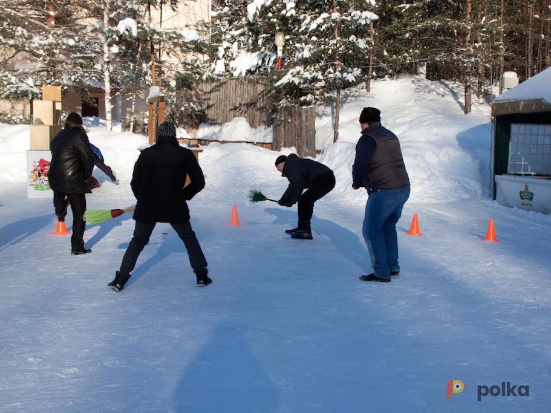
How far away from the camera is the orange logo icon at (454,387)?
11.1 feet

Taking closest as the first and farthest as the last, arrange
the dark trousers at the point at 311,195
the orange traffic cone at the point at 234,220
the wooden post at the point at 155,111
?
1. the dark trousers at the point at 311,195
2. the orange traffic cone at the point at 234,220
3. the wooden post at the point at 155,111

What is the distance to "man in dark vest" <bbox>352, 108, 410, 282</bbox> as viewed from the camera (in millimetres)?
5793

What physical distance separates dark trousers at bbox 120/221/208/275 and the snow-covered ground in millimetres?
271

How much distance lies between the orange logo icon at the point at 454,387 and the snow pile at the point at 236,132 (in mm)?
18433

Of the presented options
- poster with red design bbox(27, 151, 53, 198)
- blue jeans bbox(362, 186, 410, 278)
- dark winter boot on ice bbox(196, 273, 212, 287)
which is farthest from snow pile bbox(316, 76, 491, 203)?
dark winter boot on ice bbox(196, 273, 212, 287)

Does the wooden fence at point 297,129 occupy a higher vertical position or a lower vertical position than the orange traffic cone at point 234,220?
higher

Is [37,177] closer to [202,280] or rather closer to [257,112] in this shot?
[202,280]

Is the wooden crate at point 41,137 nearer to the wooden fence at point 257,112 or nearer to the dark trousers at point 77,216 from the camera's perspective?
the dark trousers at point 77,216

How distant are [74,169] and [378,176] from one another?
12.7 ft

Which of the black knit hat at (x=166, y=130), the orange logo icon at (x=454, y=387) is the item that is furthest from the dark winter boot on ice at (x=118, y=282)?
the orange logo icon at (x=454, y=387)

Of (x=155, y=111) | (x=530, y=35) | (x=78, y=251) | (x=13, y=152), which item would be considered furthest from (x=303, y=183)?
(x=530, y=35)

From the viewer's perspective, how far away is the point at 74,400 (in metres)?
3.26

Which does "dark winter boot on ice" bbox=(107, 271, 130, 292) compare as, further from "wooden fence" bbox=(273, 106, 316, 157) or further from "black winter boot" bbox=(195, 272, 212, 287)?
"wooden fence" bbox=(273, 106, 316, 157)

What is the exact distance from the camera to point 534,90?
36.8 feet
